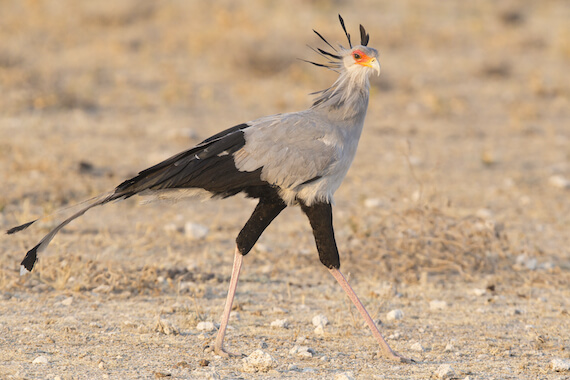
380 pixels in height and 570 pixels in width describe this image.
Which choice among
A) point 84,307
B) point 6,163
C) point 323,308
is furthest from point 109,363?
point 6,163

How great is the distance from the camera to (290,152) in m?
4.43

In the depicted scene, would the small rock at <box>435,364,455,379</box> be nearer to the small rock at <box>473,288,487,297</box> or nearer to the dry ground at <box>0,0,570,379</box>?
the dry ground at <box>0,0,570,379</box>

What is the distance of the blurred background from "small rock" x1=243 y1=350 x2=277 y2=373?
2187 mm

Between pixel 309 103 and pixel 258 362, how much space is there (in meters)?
7.54

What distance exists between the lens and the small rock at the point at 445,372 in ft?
13.6

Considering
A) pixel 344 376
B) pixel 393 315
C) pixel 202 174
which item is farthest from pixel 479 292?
pixel 202 174

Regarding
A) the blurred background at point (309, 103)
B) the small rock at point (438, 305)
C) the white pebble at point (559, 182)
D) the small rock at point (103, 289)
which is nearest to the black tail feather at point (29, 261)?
the small rock at point (103, 289)

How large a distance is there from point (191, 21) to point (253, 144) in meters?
11.2

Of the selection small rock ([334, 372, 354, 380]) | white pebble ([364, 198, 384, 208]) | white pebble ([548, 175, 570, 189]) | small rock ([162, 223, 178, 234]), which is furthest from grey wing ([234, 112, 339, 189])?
white pebble ([548, 175, 570, 189])

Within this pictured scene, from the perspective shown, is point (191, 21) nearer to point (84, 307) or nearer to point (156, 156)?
point (156, 156)

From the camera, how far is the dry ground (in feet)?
15.4

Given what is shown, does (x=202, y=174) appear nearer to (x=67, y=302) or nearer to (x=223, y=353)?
(x=223, y=353)

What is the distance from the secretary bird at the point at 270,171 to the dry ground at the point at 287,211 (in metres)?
0.56

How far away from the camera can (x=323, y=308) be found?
5473 millimetres
